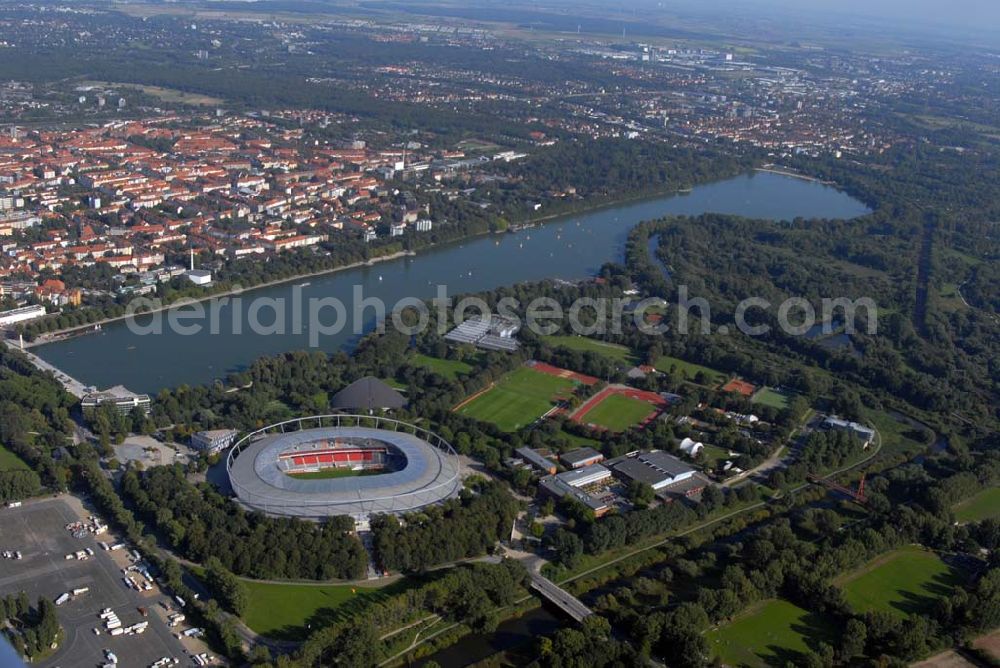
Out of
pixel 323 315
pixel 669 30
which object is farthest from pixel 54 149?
pixel 669 30

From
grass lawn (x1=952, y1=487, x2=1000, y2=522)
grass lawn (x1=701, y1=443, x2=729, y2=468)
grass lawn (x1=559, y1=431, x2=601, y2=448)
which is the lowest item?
grass lawn (x1=952, y1=487, x2=1000, y2=522)

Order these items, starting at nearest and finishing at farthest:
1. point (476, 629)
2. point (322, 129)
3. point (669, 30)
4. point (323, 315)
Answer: point (476, 629), point (323, 315), point (322, 129), point (669, 30)

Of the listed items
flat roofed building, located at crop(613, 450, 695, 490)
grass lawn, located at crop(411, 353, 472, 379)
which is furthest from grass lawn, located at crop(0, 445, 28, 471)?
flat roofed building, located at crop(613, 450, 695, 490)

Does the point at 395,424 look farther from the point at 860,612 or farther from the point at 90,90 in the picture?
the point at 90,90

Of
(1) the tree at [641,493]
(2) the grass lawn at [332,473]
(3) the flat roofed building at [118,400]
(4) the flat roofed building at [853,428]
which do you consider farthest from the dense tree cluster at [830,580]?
(3) the flat roofed building at [118,400]

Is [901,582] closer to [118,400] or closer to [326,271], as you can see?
[118,400]

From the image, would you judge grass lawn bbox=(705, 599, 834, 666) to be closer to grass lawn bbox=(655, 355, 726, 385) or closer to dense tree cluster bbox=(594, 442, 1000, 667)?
dense tree cluster bbox=(594, 442, 1000, 667)

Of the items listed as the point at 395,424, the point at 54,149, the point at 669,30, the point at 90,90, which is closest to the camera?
the point at 395,424
